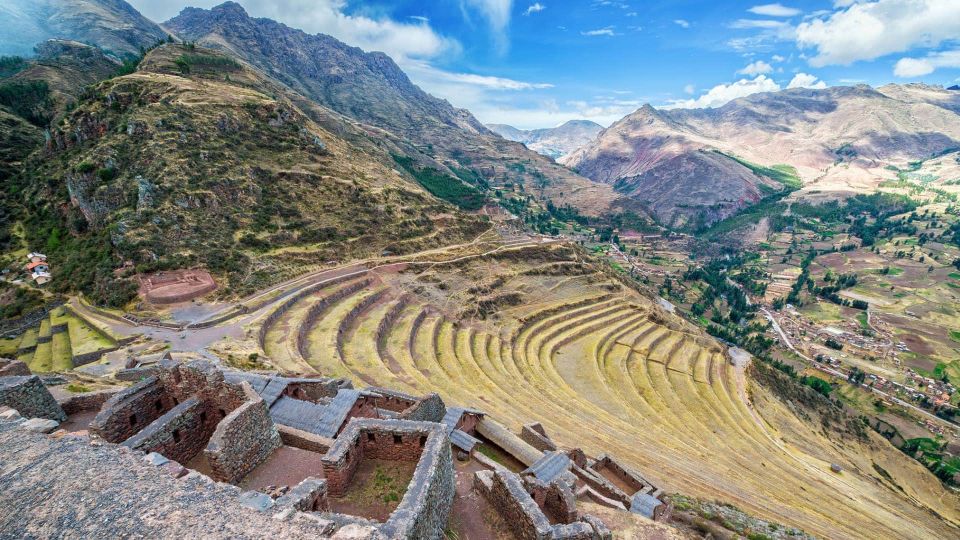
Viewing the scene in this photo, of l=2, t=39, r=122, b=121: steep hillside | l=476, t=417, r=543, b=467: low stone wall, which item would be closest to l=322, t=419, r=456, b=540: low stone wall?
l=476, t=417, r=543, b=467: low stone wall

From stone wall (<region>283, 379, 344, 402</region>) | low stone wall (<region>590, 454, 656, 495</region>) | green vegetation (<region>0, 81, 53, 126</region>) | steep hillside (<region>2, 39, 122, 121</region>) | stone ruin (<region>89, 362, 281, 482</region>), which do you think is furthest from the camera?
steep hillside (<region>2, 39, 122, 121</region>)

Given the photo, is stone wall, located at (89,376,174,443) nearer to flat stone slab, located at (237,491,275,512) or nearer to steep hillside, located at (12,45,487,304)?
flat stone slab, located at (237,491,275,512)

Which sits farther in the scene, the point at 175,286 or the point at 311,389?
the point at 175,286

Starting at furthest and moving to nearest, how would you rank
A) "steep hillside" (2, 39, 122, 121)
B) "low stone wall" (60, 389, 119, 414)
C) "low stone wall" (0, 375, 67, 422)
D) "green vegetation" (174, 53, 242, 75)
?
"green vegetation" (174, 53, 242, 75), "steep hillside" (2, 39, 122, 121), "low stone wall" (60, 389, 119, 414), "low stone wall" (0, 375, 67, 422)

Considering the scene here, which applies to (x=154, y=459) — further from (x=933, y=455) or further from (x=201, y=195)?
(x=933, y=455)

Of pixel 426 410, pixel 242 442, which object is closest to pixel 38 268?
pixel 426 410

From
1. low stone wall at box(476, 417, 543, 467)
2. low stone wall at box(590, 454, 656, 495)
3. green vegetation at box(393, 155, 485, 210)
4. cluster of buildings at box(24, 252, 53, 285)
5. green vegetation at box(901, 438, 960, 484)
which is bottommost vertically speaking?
green vegetation at box(901, 438, 960, 484)

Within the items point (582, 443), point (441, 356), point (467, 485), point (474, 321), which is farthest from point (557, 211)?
point (467, 485)

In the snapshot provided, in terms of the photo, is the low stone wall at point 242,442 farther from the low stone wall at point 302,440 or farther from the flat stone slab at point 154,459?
the flat stone slab at point 154,459
